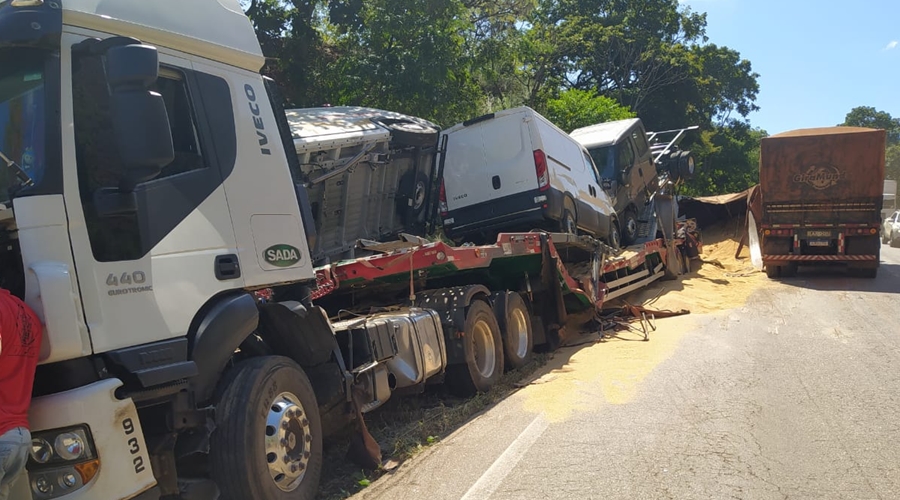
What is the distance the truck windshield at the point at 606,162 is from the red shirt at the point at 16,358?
12.9 m

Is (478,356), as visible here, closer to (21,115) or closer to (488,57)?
(21,115)

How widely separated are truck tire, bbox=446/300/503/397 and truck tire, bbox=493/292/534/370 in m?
0.17

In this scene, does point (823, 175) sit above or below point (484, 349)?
above

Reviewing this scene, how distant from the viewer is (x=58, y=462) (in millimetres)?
3229

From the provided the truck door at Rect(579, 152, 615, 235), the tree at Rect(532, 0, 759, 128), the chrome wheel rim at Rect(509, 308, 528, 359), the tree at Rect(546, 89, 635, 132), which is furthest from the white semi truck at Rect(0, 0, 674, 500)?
the tree at Rect(532, 0, 759, 128)

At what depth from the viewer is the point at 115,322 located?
3508 mm

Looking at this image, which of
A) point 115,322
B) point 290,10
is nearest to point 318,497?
point 115,322

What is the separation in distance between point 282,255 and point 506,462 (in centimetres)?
205

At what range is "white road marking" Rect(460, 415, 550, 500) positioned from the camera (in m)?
4.67

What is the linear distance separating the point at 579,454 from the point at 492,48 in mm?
11481

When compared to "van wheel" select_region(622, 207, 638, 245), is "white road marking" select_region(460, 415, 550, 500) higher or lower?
lower

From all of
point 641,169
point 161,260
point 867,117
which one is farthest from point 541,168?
point 867,117

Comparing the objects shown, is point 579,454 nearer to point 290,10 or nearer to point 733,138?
point 290,10

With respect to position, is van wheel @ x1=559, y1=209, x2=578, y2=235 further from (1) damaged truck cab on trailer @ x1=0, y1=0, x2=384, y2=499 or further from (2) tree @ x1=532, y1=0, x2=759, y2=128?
(2) tree @ x1=532, y1=0, x2=759, y2=128
